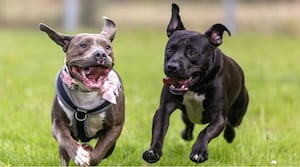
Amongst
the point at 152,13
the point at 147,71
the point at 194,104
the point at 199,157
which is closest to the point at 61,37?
the point at 194,104

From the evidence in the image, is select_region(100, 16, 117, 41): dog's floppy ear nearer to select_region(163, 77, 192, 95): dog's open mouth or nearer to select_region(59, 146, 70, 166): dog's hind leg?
select_region(163, 77, 192, 95): dog's open mouth

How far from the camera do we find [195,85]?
5797mm

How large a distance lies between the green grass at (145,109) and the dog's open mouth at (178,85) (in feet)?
2.69

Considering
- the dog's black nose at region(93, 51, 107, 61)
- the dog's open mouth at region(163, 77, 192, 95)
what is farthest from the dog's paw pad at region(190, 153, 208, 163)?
the dog's black nose at region(93, 51, 107, 61)

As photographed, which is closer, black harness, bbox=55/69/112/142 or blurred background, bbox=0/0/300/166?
black harness, bbox=55/69/112/142

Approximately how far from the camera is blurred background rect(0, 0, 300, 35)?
932 inches

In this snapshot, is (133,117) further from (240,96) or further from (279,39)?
(279,39)

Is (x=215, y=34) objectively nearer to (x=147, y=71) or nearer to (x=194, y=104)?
(x=194, y=104)

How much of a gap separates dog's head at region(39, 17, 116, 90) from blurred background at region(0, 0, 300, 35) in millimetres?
17681

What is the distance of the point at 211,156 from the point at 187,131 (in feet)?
2.05

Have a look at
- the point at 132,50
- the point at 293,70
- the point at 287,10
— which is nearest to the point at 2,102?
the point at 293,70

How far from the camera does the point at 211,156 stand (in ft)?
21.4

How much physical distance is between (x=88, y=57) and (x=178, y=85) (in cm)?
86

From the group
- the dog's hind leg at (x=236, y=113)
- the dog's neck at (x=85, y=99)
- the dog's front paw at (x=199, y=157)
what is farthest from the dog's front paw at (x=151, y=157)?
the dog's hind leg at (x=236, y=113)
